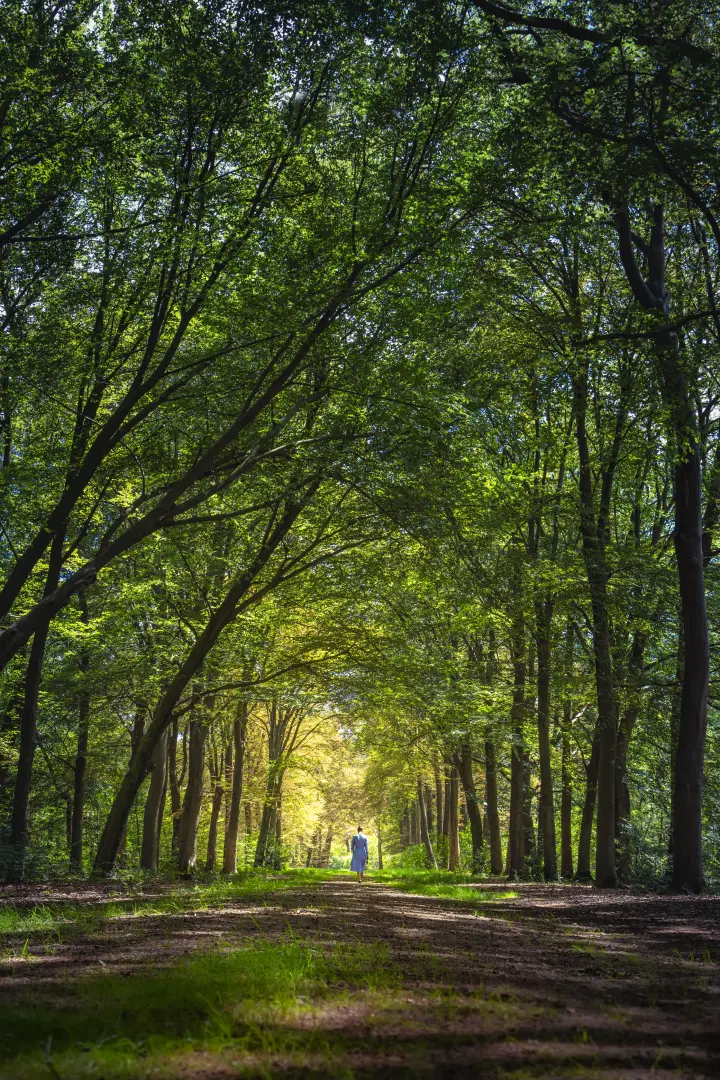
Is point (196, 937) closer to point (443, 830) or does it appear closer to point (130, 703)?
point (130, 703)

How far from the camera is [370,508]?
1284cm

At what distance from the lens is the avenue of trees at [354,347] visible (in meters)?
8.75

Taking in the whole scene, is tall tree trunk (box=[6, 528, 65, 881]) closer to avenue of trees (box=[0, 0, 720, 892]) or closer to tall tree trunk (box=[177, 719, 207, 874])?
avenue of trees (box=[0, 0, 720, 892])

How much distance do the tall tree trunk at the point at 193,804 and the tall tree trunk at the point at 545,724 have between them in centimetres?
820

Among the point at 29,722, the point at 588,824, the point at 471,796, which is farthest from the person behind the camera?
the point at 471,796

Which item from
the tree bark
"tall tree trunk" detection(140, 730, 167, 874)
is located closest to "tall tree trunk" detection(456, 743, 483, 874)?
"tall tree trunk" detection(140, 730, 167, 874)

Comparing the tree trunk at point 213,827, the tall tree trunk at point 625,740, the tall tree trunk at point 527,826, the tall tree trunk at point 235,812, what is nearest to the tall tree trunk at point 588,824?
the tall tree trunk at point 625,740

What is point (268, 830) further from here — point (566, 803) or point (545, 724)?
point (545, 724)

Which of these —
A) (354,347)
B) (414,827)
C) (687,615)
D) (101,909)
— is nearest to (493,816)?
(687,615)

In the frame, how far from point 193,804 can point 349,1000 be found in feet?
56.8

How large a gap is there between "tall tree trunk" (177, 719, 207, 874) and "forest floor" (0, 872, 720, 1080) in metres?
12.5

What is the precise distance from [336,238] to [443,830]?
3190 cm

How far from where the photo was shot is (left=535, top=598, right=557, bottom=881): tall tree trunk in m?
17.4

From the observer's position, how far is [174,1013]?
11.6 ft
